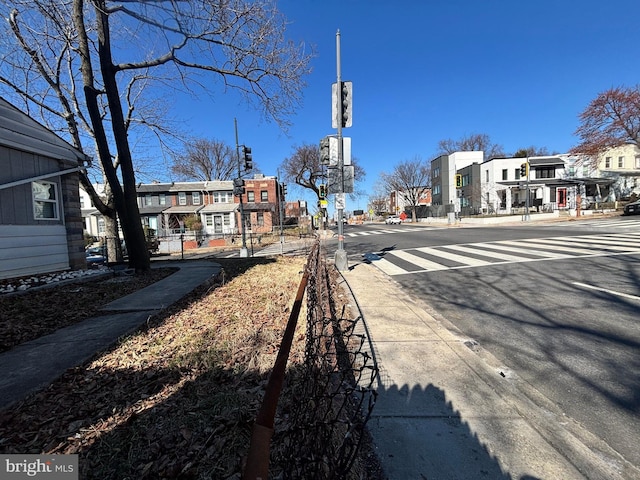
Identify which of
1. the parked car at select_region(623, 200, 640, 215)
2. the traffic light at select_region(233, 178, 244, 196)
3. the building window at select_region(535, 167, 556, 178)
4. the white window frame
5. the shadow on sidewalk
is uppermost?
the building window at select_region(535, 167, 556, 178)

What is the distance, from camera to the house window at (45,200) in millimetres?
7932

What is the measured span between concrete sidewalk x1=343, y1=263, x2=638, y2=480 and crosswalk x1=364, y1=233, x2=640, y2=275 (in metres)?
5.96

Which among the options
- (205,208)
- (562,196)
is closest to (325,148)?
(205,208)

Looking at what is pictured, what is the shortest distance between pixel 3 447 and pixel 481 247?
47.7 feet

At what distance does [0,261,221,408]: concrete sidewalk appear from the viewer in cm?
306

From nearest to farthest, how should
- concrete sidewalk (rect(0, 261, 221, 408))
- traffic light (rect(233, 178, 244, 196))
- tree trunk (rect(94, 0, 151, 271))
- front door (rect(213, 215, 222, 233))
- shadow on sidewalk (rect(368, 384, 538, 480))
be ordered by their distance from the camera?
1. shadow on sidewalk (rect(368, 384, 538, 480))
2. concrete sidewalk (rect(0, 261, 221, 408))
3. tree trunk (rect(94, 0, 151, 271))
4. traffic light (rect(233, 178, 244, 196))
5. front door (rect(213, 215, 222, 233))

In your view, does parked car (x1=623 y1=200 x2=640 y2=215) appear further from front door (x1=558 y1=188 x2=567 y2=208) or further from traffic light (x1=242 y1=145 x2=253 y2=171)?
traffic light (x1=242 y1=145 x2=253 y2=171)

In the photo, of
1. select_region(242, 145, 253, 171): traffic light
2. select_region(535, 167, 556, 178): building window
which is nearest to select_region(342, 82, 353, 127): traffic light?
select_region(242, 145, 253, 171): traffic light

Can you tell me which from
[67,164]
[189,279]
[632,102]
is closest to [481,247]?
[189,279]

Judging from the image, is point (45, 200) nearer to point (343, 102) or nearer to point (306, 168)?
point (343, 102)

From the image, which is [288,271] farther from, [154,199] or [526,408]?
[154,199]

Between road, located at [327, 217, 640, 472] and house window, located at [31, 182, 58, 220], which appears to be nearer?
road, located at [327, 217, 640, 472]

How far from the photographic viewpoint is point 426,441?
2393 mm

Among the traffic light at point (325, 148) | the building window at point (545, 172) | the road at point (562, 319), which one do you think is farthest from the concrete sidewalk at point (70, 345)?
the building window at point (545, 172)
